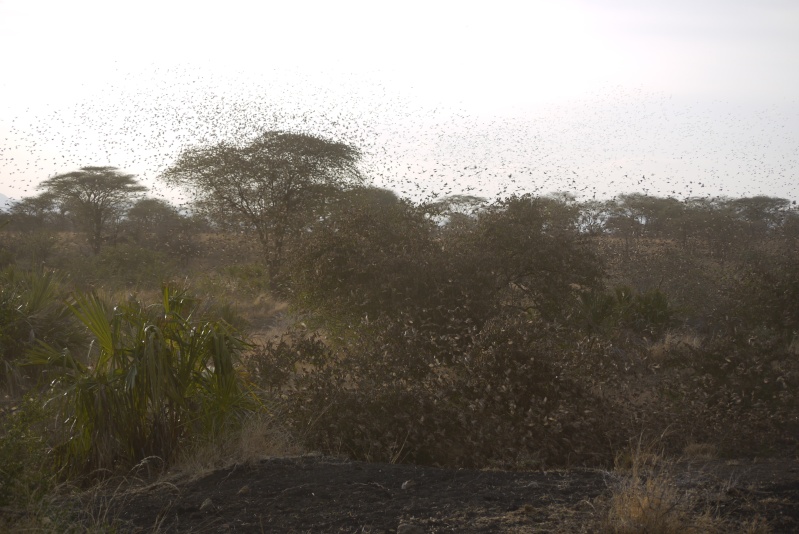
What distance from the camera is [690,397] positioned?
788 cm

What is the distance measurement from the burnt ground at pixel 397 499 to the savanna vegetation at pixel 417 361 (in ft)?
2.05

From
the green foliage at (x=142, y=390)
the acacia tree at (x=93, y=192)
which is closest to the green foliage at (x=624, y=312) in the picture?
the green foliage at (x=142, y=390)

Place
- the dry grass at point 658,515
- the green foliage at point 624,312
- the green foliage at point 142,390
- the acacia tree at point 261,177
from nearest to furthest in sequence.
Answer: the dry grass at point 658,515 < the green foliage at point 142,390 < the green foliage at point 624,312 < the acacia tree at point 261,177

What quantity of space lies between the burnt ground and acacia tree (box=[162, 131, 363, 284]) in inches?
707

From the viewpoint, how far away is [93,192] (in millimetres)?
32750

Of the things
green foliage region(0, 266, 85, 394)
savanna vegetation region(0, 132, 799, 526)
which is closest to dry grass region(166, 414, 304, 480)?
savanna vegetation region(0, 132, 799, 526)

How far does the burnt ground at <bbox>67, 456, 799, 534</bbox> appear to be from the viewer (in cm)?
428

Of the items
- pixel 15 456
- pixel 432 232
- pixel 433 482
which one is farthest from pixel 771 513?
pixel 432 232

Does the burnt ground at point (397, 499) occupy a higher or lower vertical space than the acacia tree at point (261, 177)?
lower

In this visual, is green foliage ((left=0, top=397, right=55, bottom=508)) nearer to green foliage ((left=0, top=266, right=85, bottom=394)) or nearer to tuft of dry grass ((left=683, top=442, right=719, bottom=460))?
green foliage ((left=0, top=266, right=85, bottom=394))

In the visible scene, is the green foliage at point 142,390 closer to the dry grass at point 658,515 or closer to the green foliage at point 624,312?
the dry grass at point 658,515

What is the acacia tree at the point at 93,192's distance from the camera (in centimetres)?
3241

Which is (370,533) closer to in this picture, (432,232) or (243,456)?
(243,456)

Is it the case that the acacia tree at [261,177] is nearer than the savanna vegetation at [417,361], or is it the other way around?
the savanna vegetation at [417,361]
